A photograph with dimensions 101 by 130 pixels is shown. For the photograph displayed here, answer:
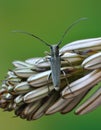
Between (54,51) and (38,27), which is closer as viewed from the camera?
(54,51)

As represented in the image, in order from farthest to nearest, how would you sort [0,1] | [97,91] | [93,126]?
[0,1], [93,126], [97,91]

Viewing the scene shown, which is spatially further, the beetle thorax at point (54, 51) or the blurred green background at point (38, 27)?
the blurred green background at point (38, 27)

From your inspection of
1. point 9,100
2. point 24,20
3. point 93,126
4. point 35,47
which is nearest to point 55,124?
point 93,126

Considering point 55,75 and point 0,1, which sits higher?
point 0,1

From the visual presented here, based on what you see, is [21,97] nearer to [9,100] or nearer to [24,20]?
[9,100]

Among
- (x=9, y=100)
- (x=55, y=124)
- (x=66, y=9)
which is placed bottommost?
(x=55, y=124)

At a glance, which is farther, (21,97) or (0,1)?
(0,1)

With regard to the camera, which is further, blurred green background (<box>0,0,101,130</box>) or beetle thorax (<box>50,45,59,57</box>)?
blurred green background (<box>0,0,101,130</box>)

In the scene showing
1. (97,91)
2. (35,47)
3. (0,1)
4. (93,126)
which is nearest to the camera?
(97,91)
